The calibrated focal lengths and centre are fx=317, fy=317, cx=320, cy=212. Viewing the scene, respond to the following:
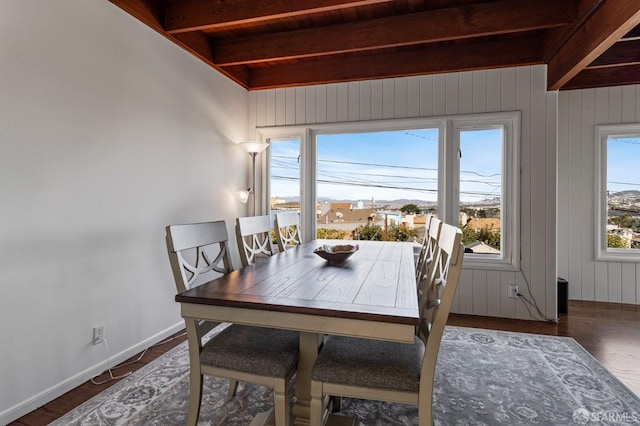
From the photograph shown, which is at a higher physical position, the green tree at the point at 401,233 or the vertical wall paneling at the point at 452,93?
the vertical wall paneling at the point at 452,93

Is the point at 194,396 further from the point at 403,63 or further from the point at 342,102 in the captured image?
the point at 403,63

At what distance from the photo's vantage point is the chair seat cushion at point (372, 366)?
3.98ft

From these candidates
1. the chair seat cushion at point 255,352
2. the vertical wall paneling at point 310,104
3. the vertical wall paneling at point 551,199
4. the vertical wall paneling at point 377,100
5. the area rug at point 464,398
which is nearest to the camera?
the chair seat cushion at point 255,352

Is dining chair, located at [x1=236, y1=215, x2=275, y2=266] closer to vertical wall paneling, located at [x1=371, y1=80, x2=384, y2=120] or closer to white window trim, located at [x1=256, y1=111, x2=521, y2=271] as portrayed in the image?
white window trim, located at [x1=256, y1=111, x2=521, y2=271]

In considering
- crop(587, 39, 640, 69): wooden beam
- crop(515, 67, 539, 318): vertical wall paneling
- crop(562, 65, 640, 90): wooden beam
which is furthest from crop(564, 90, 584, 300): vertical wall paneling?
crop(515, 67, 539, 318): vertical wall paneling

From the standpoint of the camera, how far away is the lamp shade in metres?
3.60

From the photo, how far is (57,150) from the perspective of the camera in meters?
1.86

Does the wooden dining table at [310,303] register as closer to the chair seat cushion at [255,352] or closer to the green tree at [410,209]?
→ the chair seat cushion at [255,352]

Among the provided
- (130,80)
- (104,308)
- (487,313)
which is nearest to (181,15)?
(130,80)

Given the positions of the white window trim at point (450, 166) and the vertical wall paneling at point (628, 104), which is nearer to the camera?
the white window trim at point (450, 166)

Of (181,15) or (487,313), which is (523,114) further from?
(181,15)

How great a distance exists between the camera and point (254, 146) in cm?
362

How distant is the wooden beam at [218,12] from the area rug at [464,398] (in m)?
2.63

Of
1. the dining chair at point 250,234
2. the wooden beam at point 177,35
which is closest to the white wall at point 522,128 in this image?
the wooden beam at point 177,35
